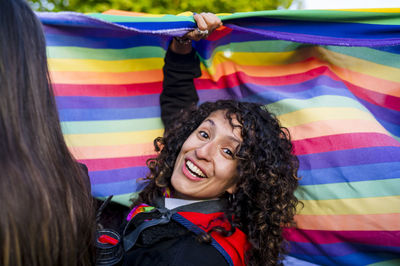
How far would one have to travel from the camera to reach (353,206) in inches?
70.6

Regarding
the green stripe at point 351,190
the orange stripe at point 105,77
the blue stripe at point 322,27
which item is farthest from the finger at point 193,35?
the green stripe at point 351,190

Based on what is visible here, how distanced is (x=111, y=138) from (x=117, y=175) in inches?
10.2

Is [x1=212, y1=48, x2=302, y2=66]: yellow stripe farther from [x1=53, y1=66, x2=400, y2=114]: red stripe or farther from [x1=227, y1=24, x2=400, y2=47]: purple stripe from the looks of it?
[x1=227, y1=24, x2=400, y2=47]: purple stripe

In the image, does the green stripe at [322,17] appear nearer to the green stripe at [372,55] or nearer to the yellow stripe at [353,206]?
the green stripe at [372,55]

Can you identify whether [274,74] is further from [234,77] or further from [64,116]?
[64,116]

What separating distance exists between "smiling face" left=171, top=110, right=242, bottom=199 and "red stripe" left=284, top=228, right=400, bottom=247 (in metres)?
0.52

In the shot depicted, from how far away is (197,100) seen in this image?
94.3 inches

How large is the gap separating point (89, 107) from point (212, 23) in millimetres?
1022

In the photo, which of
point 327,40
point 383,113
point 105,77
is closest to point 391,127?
point 383,113

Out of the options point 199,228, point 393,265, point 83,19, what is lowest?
point 393,265

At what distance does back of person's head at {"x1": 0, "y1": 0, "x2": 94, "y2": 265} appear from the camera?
0.90 m

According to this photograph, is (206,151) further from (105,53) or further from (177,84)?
(105,53)

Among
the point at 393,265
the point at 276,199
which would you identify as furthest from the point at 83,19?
the point at 393,265

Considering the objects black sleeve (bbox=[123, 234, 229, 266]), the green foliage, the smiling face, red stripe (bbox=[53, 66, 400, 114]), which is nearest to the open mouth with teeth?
the smiling face
